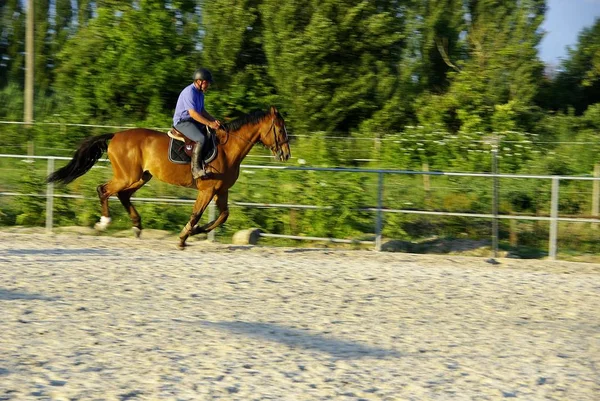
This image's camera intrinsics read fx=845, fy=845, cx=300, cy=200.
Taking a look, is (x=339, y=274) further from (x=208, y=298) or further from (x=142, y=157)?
(x=142, y=157)

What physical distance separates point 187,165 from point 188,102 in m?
0.90

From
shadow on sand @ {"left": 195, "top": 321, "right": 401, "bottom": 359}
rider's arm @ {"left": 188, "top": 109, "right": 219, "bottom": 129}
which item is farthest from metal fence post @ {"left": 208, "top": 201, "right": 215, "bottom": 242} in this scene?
shadow on sand @ {"left": 195, "top": 321, "right": 401, "bottom": 359}

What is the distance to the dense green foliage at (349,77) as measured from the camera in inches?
923

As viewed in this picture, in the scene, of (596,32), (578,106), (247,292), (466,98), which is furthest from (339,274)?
(596,32)

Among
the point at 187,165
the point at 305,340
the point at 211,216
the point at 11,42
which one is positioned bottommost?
the point at 305,340

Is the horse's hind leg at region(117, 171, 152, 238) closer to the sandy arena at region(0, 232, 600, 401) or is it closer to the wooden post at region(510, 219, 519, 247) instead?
the sandy arena at region(0, 232, 600, 401)

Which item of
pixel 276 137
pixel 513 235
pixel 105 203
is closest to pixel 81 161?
pixel 105 203

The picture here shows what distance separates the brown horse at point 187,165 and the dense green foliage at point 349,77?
911 centimetres

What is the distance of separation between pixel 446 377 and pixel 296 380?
1008 mm

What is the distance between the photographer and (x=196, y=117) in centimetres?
1113

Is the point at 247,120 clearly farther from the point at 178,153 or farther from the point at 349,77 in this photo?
the point at 349,77

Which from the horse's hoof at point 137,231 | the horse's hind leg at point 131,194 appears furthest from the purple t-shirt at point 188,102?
the horse's hoof at point 137,231

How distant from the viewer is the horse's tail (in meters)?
12.3

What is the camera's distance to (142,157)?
11.9 meters
